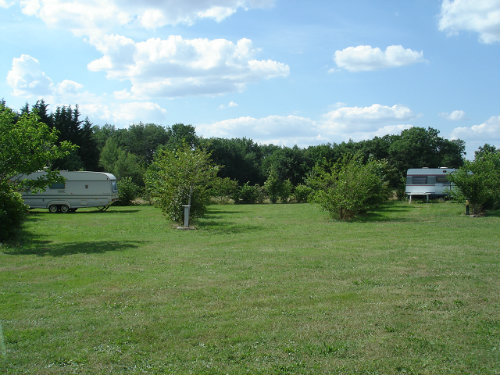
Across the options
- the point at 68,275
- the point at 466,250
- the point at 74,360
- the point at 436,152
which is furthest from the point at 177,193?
the point at 436,152

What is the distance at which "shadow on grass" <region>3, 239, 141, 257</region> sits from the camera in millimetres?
10883

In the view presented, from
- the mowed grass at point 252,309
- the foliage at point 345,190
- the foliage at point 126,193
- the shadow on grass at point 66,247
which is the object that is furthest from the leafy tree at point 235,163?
the mowed grass at point 252,309

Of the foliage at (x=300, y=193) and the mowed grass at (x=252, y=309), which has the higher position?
the foliage at (x=300, y=193)

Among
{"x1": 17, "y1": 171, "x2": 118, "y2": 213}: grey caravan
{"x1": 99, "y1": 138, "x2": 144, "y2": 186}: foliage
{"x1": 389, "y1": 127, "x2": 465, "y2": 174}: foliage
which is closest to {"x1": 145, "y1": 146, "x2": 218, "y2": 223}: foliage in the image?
{"x1": 17, "y1": 171, "x2": 118, "y2": 213}: grey caravan

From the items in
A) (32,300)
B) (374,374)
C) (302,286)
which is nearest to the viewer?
(374,374)

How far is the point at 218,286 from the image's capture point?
698cm

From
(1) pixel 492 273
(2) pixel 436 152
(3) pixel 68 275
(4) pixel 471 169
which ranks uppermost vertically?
(2) pixel 436 152

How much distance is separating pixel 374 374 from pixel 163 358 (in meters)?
1.96

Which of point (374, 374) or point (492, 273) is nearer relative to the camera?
point (374, 374)

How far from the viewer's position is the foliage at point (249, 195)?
3756cm

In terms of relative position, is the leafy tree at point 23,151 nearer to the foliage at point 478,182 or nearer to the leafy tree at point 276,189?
the foliage at point 478,182

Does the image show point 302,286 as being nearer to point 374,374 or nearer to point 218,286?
point 218,286

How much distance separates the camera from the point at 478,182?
68.8 ft

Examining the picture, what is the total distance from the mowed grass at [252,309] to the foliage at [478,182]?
1100 centimetres
